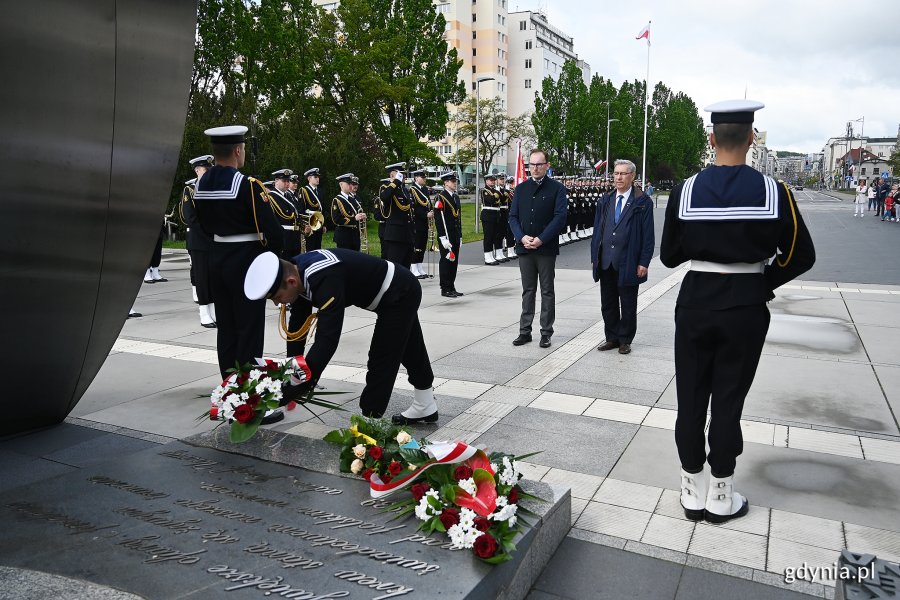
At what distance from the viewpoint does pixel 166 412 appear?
19.1ft

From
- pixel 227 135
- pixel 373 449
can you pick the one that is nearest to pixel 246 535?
pixel 373 449

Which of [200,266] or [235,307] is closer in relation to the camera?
[235,307]

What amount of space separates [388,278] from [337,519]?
1811mm

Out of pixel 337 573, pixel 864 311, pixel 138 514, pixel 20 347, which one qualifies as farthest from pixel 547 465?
pixel 864 311

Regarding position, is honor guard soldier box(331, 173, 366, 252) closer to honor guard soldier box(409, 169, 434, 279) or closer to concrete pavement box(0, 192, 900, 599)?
honor guard soldier box(409, 169, 434, 279)

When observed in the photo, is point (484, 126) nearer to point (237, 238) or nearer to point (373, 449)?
point (237, 238)

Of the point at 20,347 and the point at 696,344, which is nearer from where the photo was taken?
the point at 696,344

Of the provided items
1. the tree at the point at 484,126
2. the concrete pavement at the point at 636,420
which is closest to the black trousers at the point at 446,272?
the concrete pavement at the point at 636,420

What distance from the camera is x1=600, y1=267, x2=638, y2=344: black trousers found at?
769cm

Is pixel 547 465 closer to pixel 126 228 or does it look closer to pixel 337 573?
pixel 337 573

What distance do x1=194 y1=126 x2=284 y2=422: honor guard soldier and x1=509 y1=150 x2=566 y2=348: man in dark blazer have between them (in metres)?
3.48

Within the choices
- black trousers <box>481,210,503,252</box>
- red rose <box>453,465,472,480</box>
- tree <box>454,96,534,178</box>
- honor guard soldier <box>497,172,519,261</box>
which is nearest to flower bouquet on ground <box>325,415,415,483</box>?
red rose <box>453,465,472,480</box>

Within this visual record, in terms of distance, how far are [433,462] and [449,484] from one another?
7.7 inches

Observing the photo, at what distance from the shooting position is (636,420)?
17.7 ft
